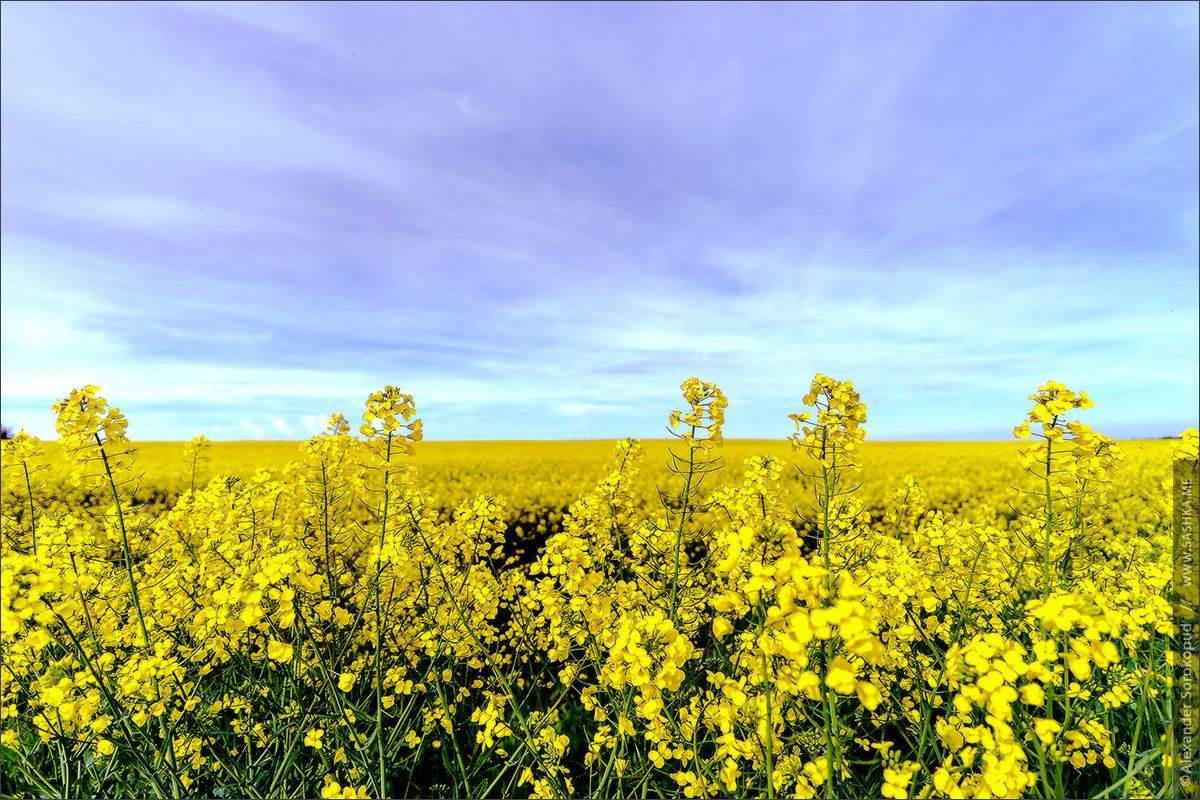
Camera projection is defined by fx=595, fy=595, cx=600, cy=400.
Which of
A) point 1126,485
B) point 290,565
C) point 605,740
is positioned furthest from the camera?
point 1126,485

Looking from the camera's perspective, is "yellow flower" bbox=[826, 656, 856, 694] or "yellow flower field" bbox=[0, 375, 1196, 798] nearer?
"yellow flower" bbox=[826, 656, 856, 694]

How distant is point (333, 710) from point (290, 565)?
3.68ft

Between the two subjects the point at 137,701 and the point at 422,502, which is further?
the point at 422,502

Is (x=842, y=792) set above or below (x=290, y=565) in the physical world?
below

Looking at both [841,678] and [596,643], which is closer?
[841,678]

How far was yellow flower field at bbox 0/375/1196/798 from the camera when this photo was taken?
6.48 ft

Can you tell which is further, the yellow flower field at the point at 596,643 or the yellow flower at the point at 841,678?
the yellow flower field at the point at 596,643

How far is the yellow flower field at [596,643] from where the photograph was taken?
1.97m

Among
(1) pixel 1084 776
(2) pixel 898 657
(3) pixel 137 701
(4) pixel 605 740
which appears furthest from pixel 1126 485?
(3) pixel 137 701

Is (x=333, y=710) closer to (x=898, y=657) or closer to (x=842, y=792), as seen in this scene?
(x=842, y=792)

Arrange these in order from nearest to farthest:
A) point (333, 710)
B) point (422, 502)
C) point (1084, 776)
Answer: point (333, 710)
point (1084, 776)
point (422, 502)

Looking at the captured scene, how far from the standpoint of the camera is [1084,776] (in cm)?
344

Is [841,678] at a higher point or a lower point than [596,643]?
higher

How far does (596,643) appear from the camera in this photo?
9.70 feet
